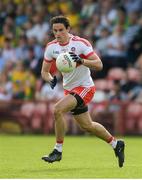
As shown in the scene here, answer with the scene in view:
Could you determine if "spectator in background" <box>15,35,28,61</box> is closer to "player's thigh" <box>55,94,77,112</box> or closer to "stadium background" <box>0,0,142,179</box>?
"stadium background" <box>0,0,142,179</box>

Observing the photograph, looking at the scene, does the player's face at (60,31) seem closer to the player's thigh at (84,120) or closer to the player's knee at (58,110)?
the player's knee at (58,110)

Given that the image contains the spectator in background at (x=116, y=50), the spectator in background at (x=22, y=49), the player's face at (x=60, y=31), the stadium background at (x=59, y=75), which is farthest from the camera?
the spectator in background at (x=22, y=49)

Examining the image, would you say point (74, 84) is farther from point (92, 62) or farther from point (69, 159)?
point (69, 159)

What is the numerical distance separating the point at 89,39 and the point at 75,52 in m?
10.7

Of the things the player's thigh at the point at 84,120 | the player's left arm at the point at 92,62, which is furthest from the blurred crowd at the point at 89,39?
the player's left arm at the point at 92,62

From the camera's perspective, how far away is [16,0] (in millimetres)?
24453

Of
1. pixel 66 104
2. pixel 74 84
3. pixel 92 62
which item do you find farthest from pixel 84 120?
pixel 92 62

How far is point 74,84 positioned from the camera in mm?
11000

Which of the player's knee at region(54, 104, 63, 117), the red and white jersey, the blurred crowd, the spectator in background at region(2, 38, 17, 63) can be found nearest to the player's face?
the red and white jersey

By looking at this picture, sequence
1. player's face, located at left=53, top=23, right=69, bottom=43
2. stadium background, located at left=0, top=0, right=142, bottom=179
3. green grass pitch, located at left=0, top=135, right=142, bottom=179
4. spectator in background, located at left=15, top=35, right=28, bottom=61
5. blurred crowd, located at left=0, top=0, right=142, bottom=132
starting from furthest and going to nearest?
spectator in background, located at left=15, top=35, right=28, bottom=61 → blurred crowd, located at left=0, top=0, right=142, bottom=132 → stadium background, located at left=0, top=0, right=142, bottom=179 → player's face, located at left=53, top=23, right=69, bottom=43 → green grass pitch, located at left=0, top=135, right=142, bottom=179

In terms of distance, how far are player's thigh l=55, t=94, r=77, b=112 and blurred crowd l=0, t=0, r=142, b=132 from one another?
8943 millimetres

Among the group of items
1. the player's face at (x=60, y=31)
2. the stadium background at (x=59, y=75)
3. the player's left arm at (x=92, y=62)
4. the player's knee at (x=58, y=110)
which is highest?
the player's face at (x=60, y=31)

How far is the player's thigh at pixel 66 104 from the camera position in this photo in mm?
10508

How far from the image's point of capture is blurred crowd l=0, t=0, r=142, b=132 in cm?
2016
